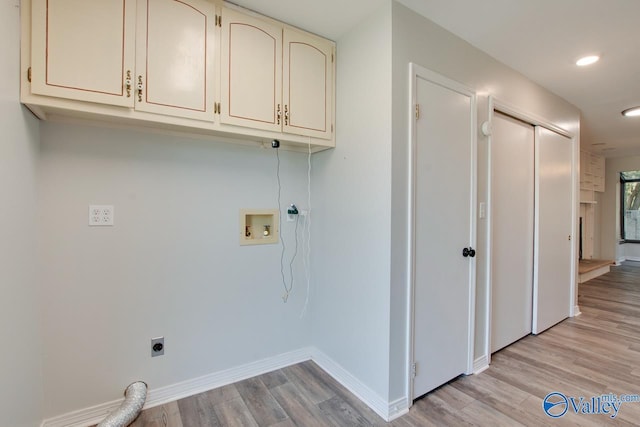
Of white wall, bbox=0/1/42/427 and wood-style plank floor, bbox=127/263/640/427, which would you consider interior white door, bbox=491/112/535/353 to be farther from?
white wall, bbox=0/1/42/427

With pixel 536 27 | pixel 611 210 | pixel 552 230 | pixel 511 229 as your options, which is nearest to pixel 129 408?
pixel 511 229

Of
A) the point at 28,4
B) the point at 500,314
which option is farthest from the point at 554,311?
the point at 28,4

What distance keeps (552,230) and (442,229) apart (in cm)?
190

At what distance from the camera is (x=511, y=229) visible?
2.61m

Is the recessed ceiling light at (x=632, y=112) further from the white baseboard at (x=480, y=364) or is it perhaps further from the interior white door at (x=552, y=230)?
the white baseboard at (x=480, y=364)

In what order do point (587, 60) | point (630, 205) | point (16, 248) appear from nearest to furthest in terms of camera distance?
point (16, 248) < point (587, 60) < point (630, 205)

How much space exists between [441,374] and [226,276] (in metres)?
1.64

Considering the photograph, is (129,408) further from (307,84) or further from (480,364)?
(480,364)

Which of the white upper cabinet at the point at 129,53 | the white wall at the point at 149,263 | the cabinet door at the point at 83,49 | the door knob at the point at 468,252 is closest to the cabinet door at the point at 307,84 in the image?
the white wall at the point at 149,263

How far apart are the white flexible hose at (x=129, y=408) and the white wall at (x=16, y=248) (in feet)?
1.09

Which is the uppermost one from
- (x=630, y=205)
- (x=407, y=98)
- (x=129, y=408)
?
(x=407, y=98)

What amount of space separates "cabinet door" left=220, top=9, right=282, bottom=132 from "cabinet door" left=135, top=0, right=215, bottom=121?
0.09 m

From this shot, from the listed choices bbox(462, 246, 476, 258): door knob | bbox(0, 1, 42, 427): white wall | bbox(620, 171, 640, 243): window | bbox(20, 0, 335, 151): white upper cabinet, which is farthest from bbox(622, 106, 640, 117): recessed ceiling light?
bbox(0, 1, 42, 427): white wall

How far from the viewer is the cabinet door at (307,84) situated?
1.99 meters
